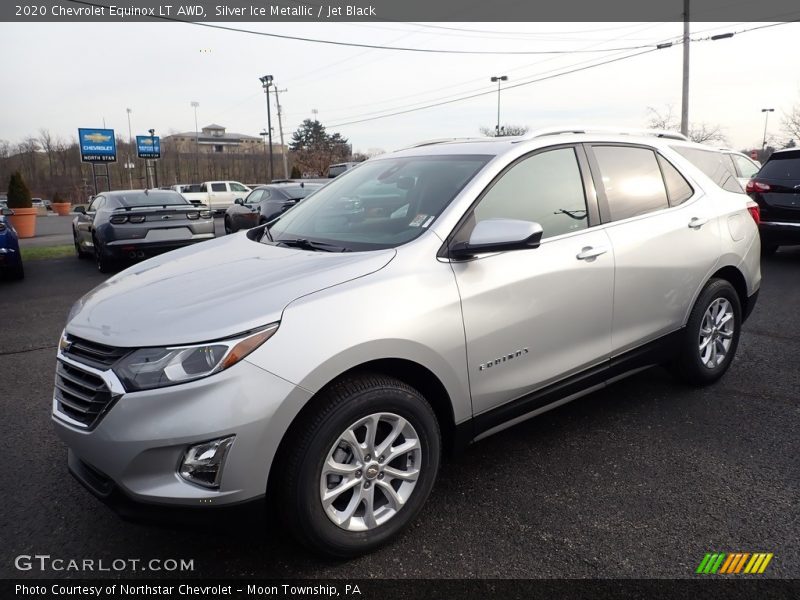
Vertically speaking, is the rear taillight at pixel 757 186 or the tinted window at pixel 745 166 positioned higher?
the tinted window at pixel 745 166

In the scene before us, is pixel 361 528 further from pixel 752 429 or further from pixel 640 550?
pixel 752 429

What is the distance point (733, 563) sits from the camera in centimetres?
232

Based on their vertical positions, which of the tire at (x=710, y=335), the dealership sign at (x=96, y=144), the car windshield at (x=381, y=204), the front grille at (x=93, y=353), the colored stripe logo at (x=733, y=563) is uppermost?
the dealership sign at (x=96, y=144)

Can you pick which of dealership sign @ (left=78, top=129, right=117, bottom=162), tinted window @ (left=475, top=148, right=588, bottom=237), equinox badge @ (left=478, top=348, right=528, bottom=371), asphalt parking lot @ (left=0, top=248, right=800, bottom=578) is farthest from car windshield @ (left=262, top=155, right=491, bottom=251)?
dealership sign @ (left=78, top=129, right=117, bottom=162)

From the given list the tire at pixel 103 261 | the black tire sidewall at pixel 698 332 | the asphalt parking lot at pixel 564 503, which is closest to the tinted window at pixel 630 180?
the black tire sidewall at pixel 698 332

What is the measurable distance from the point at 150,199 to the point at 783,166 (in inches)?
429

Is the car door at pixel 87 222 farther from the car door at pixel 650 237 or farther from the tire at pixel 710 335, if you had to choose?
the tire at pixel 710 335

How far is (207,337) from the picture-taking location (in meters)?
2.07

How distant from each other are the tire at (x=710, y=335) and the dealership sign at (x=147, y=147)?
4818cm

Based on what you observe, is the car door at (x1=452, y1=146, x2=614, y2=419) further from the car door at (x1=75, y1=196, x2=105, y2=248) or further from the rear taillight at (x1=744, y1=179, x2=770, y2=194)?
the car door at (x1=75, y1=196, x2=105, y2=248)

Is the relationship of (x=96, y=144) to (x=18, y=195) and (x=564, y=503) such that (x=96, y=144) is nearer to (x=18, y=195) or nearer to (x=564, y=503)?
(x=18, y=195)

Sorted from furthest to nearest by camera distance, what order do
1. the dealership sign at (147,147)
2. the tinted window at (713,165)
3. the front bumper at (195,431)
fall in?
the dealership sign at (147,147), the tinted window at (713,165), the front bumper at (195,431)

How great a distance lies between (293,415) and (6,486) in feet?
6.54

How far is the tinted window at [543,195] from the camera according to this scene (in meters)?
2.91
